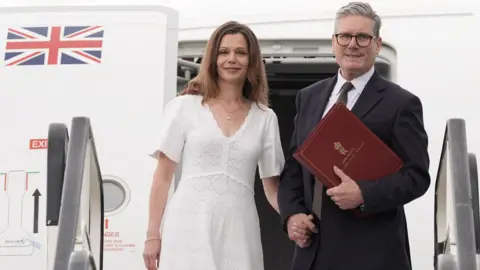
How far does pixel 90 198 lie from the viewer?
4414 millimetres

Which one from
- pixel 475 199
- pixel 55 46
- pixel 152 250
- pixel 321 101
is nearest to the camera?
pixel 475 199

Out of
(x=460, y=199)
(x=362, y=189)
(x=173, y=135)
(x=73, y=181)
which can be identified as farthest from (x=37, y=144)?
(x=460, y=199)

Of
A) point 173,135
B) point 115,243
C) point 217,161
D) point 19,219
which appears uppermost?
point 173,135

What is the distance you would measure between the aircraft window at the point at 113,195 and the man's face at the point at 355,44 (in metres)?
2.13

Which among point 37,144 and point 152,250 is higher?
point 37,144

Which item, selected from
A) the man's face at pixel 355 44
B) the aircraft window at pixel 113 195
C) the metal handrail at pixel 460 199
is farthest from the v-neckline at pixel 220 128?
the aircraft window at pixel 113 195

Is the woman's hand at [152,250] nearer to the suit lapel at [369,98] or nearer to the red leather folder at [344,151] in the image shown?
the red leather folder at [344,151]

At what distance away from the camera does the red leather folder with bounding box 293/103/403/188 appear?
3.65 m

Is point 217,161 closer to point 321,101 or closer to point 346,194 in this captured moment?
point 321,101

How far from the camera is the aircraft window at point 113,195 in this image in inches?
219

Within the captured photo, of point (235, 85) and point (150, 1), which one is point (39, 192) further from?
point (235, 85)

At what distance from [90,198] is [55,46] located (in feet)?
5.80

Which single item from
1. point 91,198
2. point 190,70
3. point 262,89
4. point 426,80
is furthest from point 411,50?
point 91,198

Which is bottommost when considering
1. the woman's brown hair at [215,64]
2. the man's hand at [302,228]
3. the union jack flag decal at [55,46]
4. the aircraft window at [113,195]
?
the man's hand at [302,228]
